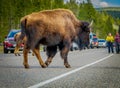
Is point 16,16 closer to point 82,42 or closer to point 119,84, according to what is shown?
point 82,42

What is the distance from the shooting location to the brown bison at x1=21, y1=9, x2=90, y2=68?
56.4 feet

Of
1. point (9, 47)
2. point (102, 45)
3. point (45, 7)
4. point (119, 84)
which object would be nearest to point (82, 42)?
point (119, 84)

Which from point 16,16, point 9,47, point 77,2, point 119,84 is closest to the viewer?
point 119,84

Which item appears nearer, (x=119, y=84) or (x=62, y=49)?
(x=119, y=84)

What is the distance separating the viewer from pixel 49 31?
17406mm

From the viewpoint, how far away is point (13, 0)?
4178 inches

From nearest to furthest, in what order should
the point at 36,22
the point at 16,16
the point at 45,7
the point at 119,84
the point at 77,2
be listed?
the point at 119,84, the point at 36,22, the point at 16,16, the point at 45,7, the point at 77,2

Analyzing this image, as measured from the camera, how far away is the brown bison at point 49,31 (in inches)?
677

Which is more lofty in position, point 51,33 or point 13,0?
point 51,33

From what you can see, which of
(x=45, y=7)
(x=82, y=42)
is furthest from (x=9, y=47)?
(x=45, y=7)

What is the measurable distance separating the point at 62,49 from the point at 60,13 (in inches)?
50.7

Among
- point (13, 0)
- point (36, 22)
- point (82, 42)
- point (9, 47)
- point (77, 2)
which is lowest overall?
point (77, 2)

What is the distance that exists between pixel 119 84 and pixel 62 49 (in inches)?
289

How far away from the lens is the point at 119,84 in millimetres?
10648
